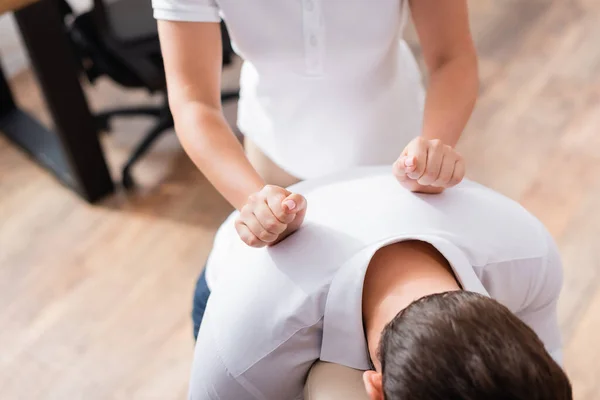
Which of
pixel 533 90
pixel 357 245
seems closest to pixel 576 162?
pixel 533 90

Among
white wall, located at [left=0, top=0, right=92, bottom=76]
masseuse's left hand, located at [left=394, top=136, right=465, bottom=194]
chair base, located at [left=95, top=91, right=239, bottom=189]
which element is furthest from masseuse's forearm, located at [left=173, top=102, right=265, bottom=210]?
white wall, located at [left=0, top=0, right=92, bottom=76]

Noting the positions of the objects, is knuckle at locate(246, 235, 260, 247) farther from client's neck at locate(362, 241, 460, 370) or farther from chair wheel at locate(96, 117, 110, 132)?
chair wheel at locate(96, 117, 110, 132)

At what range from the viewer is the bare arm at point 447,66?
3.51 ft

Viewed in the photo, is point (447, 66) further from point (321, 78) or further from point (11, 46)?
point (11, 46)

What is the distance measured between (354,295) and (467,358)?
0.72ft

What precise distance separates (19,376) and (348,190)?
3.94 feet

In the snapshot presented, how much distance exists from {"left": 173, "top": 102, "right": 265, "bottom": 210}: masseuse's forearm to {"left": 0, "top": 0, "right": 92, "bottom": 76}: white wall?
1.83 m

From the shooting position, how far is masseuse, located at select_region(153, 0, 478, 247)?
3.44ft

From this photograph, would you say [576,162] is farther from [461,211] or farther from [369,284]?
[369,284]

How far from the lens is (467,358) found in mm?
617

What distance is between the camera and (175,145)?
92.8 inches

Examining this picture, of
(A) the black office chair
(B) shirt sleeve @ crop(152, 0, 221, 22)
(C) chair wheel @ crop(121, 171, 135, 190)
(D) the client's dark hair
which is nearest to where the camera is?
(D) the client's dark hair

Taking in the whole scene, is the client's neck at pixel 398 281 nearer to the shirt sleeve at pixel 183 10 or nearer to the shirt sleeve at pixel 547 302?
the shirt sleeve at pixel 547 302

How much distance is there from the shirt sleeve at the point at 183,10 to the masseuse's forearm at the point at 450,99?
39 cm
